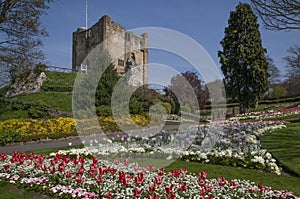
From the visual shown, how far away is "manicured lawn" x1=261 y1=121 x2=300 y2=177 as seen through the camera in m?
5.81

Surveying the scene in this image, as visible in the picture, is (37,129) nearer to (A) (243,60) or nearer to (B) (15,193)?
(B) (15,193)

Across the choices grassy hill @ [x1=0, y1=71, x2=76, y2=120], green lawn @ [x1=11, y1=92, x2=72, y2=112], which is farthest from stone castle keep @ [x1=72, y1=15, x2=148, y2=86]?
green lawn @ [x1=11, y1=92, x2=72, y2=112]

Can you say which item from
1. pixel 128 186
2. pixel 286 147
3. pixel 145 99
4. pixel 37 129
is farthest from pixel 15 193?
pixel 145 99

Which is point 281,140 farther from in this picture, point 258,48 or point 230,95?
point 258,48

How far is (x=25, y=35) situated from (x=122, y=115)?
26.7ft

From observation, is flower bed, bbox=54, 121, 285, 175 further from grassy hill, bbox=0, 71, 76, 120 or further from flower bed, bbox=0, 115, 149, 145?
grassy hill, bbox=0, 71, 76, 120

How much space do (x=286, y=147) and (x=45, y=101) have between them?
58.3 ft

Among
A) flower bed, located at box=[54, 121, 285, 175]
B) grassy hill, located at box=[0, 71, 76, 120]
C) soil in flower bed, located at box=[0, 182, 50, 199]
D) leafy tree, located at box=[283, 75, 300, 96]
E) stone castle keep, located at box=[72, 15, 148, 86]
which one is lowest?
soil in flower bed, located at box=[0, 182, 50, 199]

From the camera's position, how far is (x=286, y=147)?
24.9ft

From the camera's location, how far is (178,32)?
18.2ft

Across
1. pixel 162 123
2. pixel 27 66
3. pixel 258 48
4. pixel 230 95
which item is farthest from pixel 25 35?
pixel 258 48

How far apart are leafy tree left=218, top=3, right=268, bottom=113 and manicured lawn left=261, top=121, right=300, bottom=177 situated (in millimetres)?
17229

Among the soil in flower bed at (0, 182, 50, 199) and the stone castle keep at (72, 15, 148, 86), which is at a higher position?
the stone castle keep at (72, 15, 148, 86)

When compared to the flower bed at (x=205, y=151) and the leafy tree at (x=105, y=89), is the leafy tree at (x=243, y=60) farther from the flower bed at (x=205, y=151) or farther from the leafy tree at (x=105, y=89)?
the flower bed at (x=205, y=151)
